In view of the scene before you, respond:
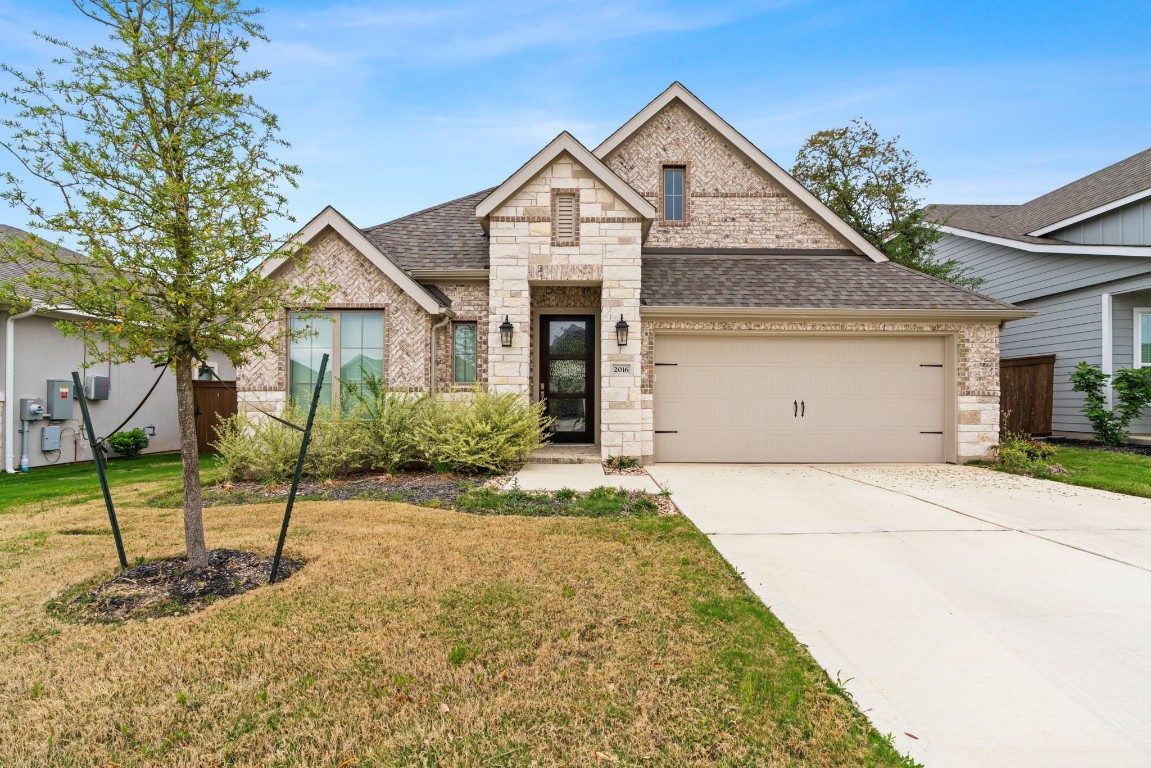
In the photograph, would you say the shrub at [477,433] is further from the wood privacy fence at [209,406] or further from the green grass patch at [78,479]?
the wood privacy fence at [209,406]

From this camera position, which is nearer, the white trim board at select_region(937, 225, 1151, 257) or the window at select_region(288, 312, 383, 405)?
the window at select_region(288, 312, 383, 405)

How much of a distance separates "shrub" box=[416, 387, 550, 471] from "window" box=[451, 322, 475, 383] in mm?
1449

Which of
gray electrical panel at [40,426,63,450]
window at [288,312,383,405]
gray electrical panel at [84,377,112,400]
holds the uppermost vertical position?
window at [288,312,383,405]

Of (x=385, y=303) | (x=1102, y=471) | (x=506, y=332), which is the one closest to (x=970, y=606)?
(x=506, y=332)

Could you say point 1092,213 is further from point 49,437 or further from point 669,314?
point 49,437

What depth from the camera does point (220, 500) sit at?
7094 millimetres

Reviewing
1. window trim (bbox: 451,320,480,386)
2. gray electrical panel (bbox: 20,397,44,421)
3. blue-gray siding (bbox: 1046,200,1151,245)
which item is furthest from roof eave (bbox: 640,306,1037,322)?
gray electrical panel (bbox: 20,397,44,421)

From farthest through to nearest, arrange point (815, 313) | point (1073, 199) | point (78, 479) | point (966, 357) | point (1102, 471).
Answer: point (1073, 199)
point (966, 357)
point (815, 313)
point (78, 479)
point (1102, 471)

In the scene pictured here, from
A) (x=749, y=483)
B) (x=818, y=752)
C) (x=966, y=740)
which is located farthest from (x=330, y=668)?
(x=749, y=483)

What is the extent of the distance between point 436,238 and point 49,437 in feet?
27.9

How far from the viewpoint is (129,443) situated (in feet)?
38.8

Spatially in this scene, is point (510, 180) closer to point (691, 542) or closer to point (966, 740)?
point (691, 542)

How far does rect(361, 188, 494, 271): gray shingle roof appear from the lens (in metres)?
10.5

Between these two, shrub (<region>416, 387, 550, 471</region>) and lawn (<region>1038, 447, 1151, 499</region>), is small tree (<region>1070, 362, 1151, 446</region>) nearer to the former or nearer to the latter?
lawn (<region>1038, 447, 1151, 499</region>)
